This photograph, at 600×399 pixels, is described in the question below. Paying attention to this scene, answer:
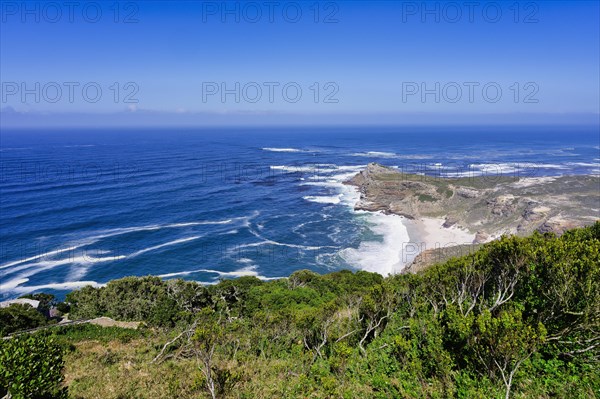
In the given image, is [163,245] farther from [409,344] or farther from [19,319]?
[409,344]

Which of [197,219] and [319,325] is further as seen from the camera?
[197,219]

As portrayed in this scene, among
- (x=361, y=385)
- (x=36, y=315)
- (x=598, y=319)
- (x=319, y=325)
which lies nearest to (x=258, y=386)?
(x=361, y=385)

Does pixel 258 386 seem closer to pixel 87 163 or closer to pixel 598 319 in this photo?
pixel 598 319

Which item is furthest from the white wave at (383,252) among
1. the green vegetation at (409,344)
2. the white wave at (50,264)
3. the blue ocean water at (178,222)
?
the white wave at (50,264)

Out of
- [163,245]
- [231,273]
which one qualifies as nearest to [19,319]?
[231,273]

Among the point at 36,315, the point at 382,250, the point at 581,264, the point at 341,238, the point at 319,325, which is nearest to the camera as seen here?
the point at 581,264

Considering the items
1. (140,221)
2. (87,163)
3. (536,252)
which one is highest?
(87,163)

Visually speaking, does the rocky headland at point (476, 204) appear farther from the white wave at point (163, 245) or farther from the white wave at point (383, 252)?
the white wave at point (163, 245)
